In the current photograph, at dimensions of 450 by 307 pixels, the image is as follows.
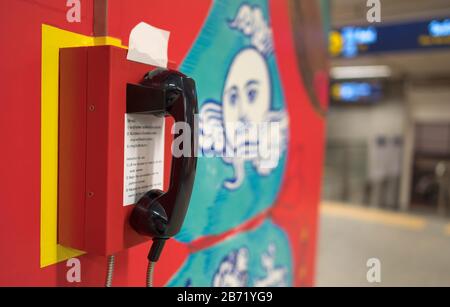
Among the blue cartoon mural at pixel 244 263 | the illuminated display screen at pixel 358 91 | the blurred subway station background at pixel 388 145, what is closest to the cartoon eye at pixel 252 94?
the blue cartoon mural at pixel 244 263

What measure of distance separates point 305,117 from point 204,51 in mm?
840

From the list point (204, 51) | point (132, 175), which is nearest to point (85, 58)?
point (132, 175)

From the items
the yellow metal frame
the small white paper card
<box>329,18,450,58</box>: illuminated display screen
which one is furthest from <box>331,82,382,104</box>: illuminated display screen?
the yellow metal frame

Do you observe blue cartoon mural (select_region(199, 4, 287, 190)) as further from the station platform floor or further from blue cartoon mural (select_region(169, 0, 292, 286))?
the station platform floor

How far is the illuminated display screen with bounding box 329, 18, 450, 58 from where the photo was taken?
2.92 meters

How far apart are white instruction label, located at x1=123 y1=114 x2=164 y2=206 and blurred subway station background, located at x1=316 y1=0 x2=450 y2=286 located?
255 cm

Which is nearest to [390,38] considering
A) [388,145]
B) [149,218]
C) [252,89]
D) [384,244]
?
[384,244]

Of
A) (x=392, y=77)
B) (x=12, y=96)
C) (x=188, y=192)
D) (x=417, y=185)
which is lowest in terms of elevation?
(x=417, y=185)

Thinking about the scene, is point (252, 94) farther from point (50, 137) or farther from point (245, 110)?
point (50, 137)

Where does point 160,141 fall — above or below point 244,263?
above

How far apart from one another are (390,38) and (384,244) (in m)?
2.11

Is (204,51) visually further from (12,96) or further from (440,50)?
(440,50)

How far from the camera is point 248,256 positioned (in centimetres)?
138

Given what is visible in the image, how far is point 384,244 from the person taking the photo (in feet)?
13.4
